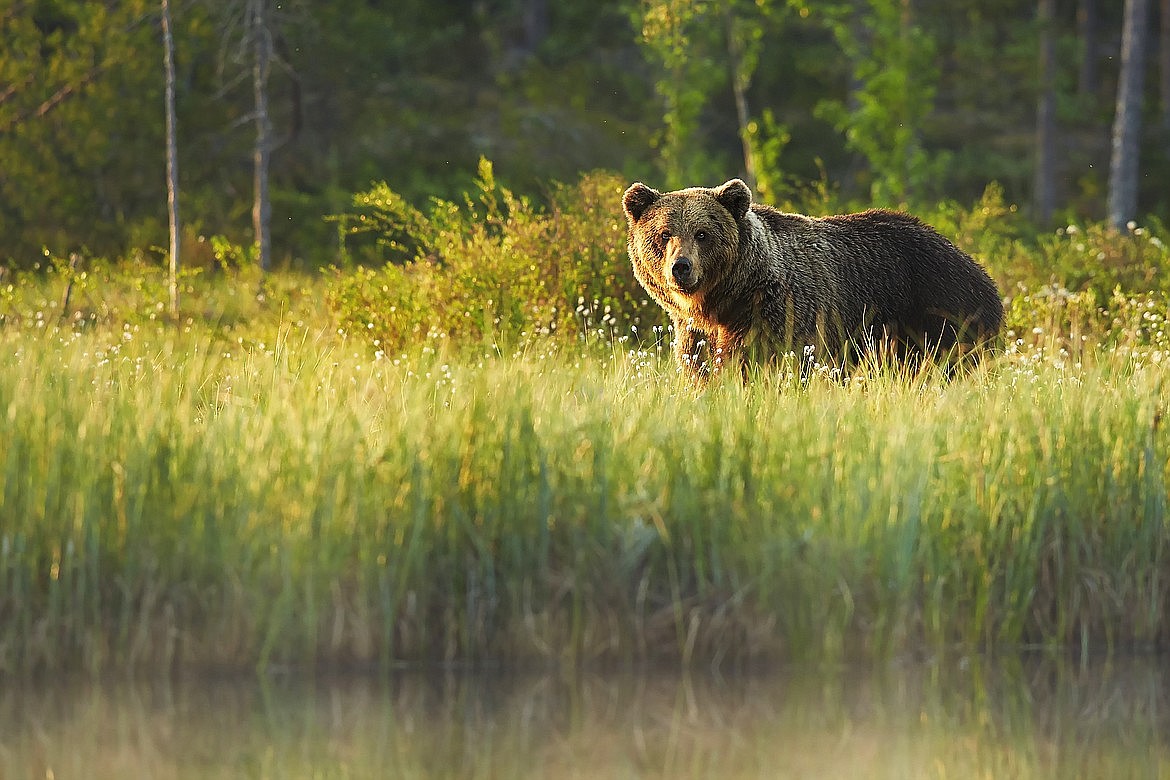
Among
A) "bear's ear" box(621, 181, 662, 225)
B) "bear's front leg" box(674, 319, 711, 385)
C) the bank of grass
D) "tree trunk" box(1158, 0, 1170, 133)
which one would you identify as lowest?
the bank of grass

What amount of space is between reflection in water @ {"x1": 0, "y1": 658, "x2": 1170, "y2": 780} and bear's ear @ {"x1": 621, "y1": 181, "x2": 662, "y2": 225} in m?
3.86

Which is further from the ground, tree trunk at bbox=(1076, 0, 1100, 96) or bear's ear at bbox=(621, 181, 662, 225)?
tree trunk at bbox=(1076, 0, 1100, 96)

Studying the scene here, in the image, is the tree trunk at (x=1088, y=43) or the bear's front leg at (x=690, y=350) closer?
the bear's front leg at (x=690, y=350)

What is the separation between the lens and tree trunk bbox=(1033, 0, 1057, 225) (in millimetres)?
25766

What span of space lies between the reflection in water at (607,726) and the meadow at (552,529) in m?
0.18

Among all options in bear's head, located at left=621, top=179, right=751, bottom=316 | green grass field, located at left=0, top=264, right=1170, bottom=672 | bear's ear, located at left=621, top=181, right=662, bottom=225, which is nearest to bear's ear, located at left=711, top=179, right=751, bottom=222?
bear's head, located at left=621, top=179, right=751, bottom=316

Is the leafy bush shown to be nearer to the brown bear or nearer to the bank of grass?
the brown bear

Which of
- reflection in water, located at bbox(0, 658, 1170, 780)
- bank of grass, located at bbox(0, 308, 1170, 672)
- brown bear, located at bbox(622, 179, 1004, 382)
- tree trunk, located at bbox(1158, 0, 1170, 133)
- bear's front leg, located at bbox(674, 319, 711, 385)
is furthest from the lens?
tree trunk, located at bbox(1158, 0, 1170, 133)

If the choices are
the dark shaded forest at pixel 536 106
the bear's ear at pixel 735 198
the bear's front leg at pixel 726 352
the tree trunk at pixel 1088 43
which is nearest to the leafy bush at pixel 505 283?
the dark shaded forest at pixel 536 106

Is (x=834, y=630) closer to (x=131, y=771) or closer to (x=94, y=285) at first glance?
(x=131, y=771)

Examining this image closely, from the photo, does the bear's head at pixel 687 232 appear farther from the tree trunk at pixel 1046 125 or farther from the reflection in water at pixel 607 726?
the tree trunk at pixel 1046 125

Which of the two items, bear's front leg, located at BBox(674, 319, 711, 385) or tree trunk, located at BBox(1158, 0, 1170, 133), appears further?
tree trunk, located at BBox(1158, 0, 1170, 133)

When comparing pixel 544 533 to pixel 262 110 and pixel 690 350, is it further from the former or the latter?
pixel 262 110

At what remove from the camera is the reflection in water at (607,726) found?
4.54 m
